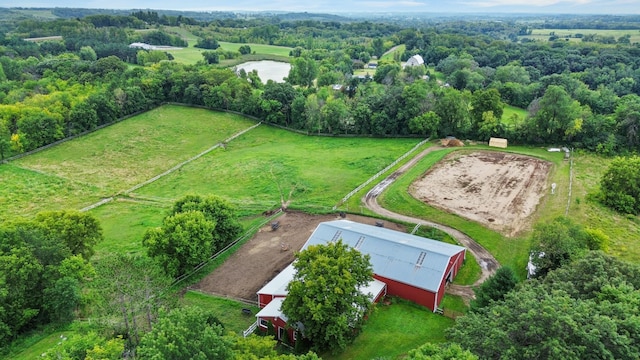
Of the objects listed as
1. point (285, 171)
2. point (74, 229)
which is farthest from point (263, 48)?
point (74, 229)

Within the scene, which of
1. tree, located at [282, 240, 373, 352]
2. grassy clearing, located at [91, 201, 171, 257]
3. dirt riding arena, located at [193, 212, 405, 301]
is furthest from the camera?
grassy clearing, located at [91, 201, 171, 257]

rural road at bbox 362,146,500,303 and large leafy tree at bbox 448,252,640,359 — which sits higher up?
large leafy tree at bbox 448,252,640,359

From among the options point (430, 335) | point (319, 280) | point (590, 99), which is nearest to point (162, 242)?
point (319, 280)

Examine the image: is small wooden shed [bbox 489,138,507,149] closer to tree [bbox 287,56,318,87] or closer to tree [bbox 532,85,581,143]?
tree [bbox 532,85,581,143]

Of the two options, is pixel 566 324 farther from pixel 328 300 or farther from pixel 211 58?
pixel 211 58

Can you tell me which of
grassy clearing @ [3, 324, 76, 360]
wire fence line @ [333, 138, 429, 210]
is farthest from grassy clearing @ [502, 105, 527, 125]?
grassy clearing @ [3, 324, 76, 360]

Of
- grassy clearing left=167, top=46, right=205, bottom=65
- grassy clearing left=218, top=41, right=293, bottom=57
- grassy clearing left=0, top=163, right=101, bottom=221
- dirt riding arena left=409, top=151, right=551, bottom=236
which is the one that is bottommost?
grassy clearing left=0, top=163, right=101, bottom=221
